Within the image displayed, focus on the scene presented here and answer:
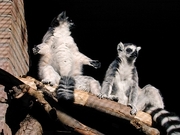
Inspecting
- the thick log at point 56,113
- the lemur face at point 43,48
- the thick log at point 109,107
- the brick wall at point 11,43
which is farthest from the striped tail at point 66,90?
the lemur face at point 43,48

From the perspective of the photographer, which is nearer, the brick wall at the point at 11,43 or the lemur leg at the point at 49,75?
the brick wall at the point at 11,43

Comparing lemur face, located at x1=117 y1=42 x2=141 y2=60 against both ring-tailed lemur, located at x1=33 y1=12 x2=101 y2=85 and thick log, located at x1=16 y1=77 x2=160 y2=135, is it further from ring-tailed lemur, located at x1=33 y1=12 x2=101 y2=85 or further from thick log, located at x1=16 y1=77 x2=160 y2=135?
thick log, located at x1=16 y1=77 x2=160 y2=135

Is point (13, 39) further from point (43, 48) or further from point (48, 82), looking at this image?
point (48, 82)

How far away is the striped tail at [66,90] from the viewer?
20.6ft

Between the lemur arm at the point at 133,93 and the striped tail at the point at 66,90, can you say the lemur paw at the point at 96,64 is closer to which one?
the lemur arm at the point at 133,93

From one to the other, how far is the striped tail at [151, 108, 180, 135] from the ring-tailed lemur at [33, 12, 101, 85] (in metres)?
1.17

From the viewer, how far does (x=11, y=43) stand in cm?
721

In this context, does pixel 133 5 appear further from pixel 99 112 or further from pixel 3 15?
pixel 99 112

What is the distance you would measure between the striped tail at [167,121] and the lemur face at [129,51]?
121cm

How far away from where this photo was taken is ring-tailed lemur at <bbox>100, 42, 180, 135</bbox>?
7258mm

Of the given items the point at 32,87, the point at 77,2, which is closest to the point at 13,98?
the point at 32,87

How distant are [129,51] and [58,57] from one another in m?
0.99

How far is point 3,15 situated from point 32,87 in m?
1.38

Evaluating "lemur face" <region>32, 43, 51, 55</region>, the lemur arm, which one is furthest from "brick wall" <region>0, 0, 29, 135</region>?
the lemur arm
